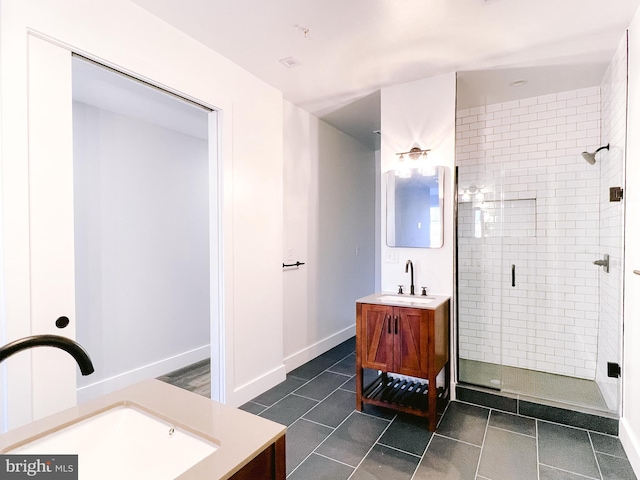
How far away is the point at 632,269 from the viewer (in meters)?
2.15

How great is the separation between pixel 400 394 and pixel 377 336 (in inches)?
22.5

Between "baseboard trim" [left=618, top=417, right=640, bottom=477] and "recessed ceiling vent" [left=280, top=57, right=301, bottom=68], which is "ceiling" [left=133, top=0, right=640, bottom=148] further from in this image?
"baseboard trim" [left=618, top=417, right=640, bottom=477]

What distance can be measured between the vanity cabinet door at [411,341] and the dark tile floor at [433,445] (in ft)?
1.32

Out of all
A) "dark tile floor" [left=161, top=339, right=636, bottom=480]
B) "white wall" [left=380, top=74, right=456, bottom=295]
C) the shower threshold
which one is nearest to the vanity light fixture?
"white wall" [left=380, top=74, right=456, bottom=295]

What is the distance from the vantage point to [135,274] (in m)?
3.31

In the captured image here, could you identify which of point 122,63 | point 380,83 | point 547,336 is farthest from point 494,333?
point 122,63

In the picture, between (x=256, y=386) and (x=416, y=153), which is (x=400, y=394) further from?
(x=416, y=153)

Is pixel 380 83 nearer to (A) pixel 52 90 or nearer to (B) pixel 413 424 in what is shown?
(A) pixel 52 90

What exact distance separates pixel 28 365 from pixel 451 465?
2.22 metres

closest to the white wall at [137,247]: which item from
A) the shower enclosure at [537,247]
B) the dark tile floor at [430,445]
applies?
the dark tile floor at [430,445]

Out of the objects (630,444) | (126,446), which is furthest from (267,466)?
(630,444)

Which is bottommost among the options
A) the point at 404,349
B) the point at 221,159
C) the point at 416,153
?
the point at 404,349

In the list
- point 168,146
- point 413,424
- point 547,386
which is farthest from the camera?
point 168,146

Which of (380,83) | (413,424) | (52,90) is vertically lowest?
(413,424)
